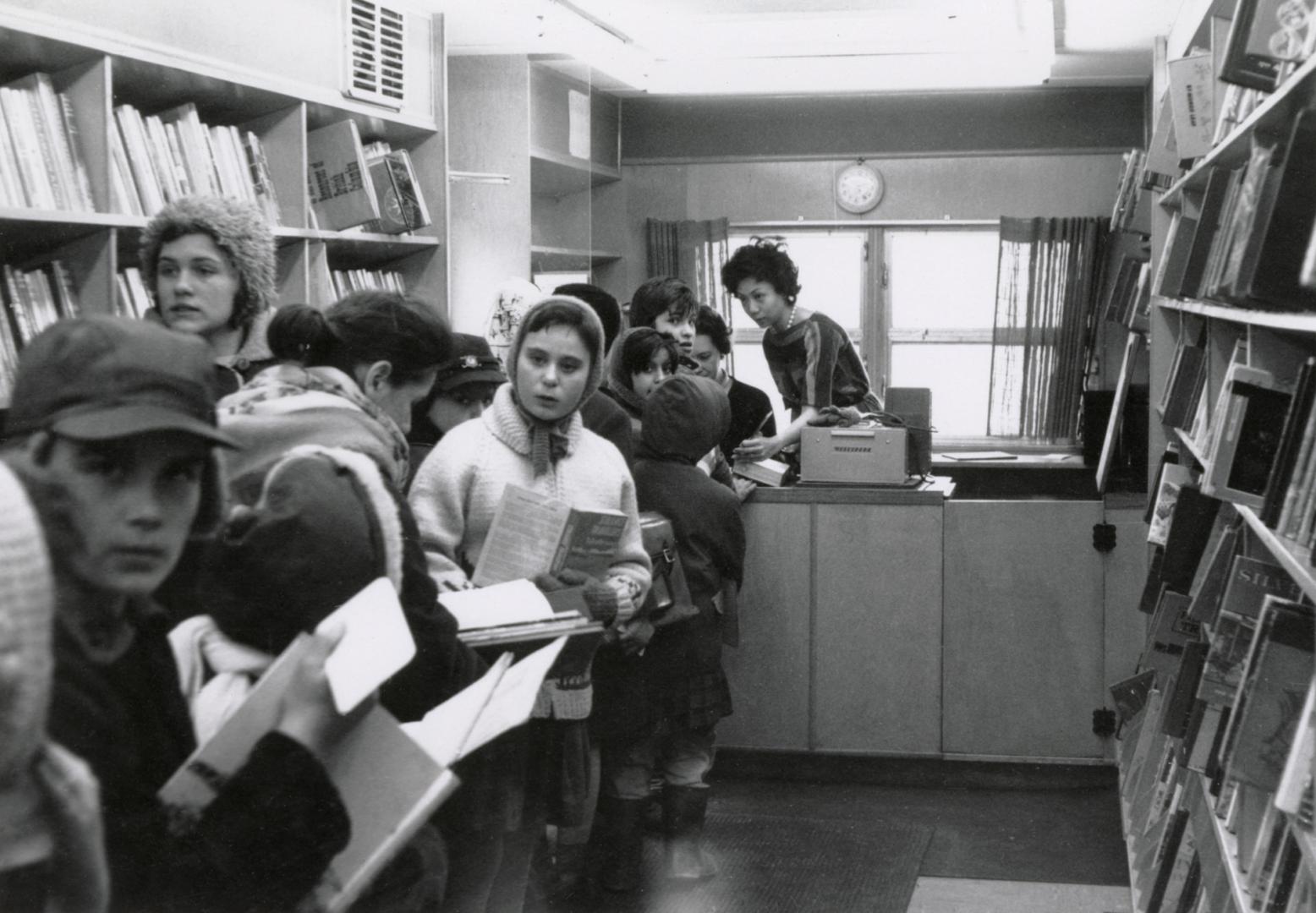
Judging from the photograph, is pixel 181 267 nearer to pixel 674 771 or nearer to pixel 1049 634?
pixel 674 771

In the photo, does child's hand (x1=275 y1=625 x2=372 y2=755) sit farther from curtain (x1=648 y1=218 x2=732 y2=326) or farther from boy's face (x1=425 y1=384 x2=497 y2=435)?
curtain (x1=648 y1=218 x2=732 y2=326)

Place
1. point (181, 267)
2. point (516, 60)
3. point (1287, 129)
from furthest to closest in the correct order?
point (516, 60)
point (181, 267)
point (1287, 129)

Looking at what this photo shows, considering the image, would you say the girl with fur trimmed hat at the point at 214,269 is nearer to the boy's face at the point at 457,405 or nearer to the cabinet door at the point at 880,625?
the boy's face at the point at 457,405

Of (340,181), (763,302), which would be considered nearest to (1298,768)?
(340,181)

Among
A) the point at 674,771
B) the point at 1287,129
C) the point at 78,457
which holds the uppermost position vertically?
Answer: the point at 1287,129

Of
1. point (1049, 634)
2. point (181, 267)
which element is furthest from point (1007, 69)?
point (181, 267)

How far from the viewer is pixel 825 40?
5977mm

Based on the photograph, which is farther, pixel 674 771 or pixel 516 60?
pixel 516 60

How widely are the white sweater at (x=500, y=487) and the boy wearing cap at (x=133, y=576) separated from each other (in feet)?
5.75

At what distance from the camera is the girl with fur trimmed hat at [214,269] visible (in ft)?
7.96

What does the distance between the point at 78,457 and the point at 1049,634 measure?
4388 millimetres

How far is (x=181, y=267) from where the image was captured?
246 centimetres

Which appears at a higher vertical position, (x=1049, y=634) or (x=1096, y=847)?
(x=1049, y=634)

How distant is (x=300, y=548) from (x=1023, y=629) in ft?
12.9
